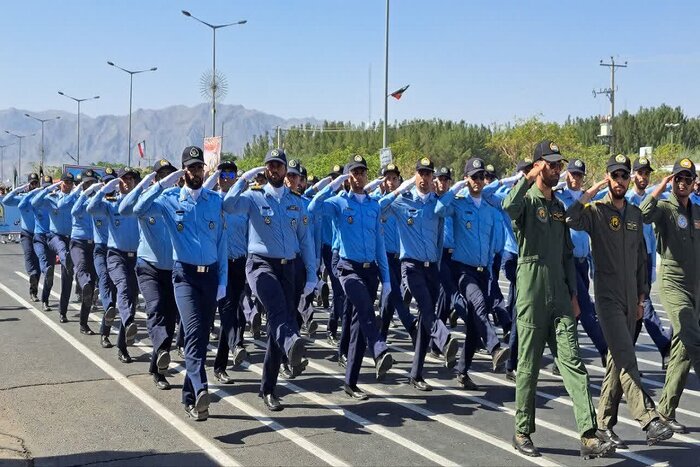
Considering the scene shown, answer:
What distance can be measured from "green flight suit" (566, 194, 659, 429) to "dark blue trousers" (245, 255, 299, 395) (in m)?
2.54

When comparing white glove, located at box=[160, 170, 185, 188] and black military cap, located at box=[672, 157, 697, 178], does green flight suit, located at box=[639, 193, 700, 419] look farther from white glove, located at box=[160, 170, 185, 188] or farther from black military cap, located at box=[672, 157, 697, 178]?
white glove, located at box=[160, 170, 185, 188]

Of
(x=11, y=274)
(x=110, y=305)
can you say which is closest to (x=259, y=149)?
(x=11, y=274)

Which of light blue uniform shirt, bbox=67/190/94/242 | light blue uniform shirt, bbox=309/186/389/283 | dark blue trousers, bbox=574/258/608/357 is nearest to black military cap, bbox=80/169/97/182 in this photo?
light blue uniform shirt, bbox=67/190/94/242

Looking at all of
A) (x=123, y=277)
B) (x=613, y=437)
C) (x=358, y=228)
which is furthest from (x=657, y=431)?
(x=123, y=277)

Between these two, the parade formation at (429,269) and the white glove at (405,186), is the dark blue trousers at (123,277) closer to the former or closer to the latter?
the parade formation at (429,269)

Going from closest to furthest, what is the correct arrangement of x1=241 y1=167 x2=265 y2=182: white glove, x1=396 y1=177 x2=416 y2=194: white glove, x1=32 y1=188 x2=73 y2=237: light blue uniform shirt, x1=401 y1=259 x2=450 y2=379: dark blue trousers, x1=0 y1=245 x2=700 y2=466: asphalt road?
x1=0 y1=245 x2=700 y2=466: asphalt road
x1=241 y1=167 x2=265 y2=182: white glove
x1=401 y1=259 x2=450 y2=379: dark blue trousers
x1=396 y1=177 x2=416 y2=194: white glove
x1=32 y1=188 x2=73 y2=237: light blue uniform shirt

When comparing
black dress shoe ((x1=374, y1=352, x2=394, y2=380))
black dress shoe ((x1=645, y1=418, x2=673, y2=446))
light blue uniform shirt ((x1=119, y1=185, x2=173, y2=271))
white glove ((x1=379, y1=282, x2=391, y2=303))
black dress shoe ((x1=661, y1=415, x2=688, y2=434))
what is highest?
Answer: light blue uniform shirt ((x1=119, y1=185, x2=173, y2=271))

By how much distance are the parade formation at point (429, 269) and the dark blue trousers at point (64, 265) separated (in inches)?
65.1

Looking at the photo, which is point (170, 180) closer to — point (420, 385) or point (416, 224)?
point (416, 224)

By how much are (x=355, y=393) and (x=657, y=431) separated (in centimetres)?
280

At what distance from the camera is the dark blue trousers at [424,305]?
26.0 ft

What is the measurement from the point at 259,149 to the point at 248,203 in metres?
111

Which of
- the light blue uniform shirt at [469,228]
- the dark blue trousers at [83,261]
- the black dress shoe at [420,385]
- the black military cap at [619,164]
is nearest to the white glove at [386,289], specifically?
the light blue uniform shirt at [469,228]

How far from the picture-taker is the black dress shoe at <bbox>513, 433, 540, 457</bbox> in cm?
587
